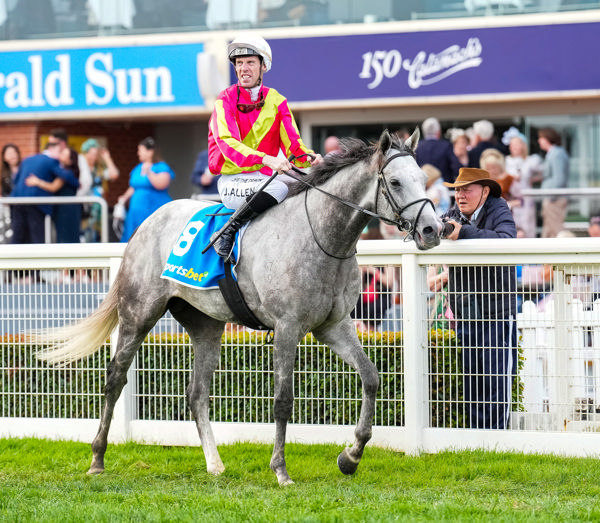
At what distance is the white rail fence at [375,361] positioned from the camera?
6.59 metres

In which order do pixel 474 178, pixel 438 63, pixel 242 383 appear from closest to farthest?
pixel 474 178 → pixel 242 383 → pixel 438 63

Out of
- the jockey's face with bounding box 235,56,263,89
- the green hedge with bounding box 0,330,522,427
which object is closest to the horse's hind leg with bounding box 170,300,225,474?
the green hedge with bounding box 0,330,522,427

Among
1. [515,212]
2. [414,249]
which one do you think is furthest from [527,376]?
[515,212]

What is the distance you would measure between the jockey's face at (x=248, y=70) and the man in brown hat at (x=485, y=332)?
1552 mm

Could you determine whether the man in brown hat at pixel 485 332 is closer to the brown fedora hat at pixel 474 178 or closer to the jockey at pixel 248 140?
the brown fedora hat at pixel 474 178

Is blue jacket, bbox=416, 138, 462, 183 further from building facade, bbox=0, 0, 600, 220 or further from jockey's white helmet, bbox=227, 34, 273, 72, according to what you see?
jockey's white helmet, bbox=227, 34, 273, 72

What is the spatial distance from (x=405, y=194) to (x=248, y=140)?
1.27m

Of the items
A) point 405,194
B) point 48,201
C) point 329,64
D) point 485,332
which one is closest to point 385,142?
point 405,194

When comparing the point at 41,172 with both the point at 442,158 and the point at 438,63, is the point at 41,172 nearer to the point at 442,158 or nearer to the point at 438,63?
the point at 442,158

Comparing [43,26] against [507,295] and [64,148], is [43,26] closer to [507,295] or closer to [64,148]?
[64,148]

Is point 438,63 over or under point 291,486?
over

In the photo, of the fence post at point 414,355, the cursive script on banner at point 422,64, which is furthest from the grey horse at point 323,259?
the cursive script on banner at point 422,64

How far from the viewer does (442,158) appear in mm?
12266

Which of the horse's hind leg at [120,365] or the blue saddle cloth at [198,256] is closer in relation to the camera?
the blue saddle cloth at [198,256]
